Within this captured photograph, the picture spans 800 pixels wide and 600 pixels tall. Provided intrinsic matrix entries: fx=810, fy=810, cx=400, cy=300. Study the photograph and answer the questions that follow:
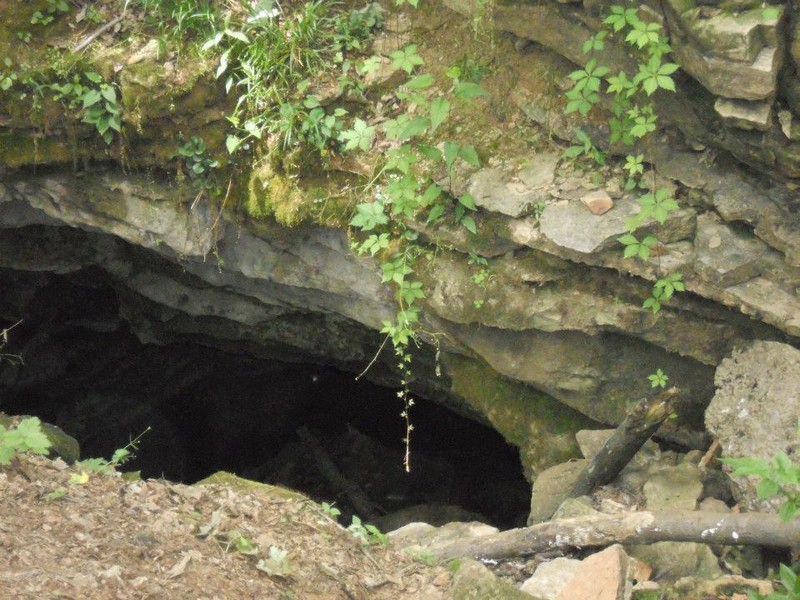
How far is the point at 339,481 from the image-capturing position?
25.4 feet

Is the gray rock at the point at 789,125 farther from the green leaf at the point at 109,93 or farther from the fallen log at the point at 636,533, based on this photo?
the green leaf at the point at 109,93

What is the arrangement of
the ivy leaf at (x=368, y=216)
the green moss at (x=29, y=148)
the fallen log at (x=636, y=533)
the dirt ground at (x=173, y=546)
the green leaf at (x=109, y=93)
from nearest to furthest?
1. the dirt ground at (x=173, y=546)
2. the fallen log at (x=636, y=533)
3. the ivy leaf at (x=368, y=216)
4. the green leaf at (x=109, y=93)
5. the green moss at (x=29, y=148)

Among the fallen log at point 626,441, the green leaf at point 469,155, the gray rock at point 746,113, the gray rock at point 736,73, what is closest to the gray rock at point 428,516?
the fallen log at point 626,441

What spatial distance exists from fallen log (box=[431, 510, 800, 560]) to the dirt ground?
0.42 metres

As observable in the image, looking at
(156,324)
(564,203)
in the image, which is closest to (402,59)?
(564,203)

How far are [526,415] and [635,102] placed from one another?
2.09 m

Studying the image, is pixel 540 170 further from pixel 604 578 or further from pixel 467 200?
pixel 604 578

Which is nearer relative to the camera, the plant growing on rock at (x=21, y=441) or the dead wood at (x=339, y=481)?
the plant growing on rock at (x=21, y=441)

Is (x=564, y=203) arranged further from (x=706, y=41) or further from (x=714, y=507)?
(x=714, y=507)

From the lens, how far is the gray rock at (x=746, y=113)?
338 centimetres

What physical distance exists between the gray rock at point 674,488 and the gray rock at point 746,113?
173 cm

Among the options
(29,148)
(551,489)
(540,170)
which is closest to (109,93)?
(29,148)

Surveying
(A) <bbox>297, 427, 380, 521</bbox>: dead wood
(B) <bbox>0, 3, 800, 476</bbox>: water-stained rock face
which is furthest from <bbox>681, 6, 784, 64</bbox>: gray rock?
(A) <bbox>297, 427, 380, 521</bbox>: dead wood

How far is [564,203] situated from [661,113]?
630mm
